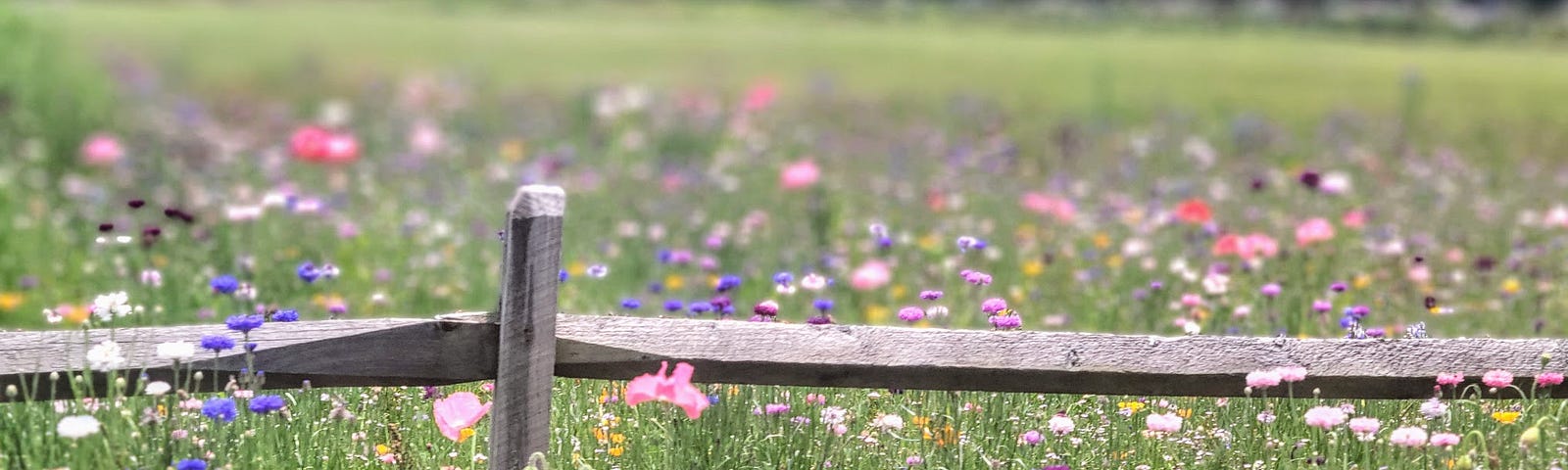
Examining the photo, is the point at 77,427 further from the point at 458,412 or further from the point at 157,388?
the point at 458,412

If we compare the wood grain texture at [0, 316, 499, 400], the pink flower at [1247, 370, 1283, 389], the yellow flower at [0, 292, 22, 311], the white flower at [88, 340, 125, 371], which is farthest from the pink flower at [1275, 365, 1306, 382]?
the yellow flower at [0, 292, 22, 311]

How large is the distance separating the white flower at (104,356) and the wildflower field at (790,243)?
9 cm

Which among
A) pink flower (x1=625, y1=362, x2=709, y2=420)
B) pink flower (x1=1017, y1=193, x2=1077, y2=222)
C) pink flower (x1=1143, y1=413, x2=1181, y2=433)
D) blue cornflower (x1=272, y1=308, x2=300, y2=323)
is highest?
pink flower (x1=1017, y1=193, x2=1077, y2=222)

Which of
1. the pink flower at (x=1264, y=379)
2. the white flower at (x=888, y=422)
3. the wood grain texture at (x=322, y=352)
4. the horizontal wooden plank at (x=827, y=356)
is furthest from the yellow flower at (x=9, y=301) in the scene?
the pink flower at (x=1264, y=379)

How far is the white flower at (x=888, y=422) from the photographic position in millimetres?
3436

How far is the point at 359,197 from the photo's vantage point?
8938mm

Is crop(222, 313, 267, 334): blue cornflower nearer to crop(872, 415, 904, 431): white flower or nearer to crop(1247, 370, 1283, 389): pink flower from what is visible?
crop(872, 415, 904, 431): white flower

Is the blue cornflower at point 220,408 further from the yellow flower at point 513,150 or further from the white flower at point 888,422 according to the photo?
the yellow flower at point 513,150

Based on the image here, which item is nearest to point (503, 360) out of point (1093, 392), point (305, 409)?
point (305, 409)

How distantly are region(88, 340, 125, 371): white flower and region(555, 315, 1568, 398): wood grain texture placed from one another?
859mm

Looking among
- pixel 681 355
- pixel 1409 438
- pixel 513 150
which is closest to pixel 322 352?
pixel 681 355

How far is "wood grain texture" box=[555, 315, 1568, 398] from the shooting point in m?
3.34

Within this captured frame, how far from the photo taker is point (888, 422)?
3422mm

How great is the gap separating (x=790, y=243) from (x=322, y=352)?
4.41 meters
